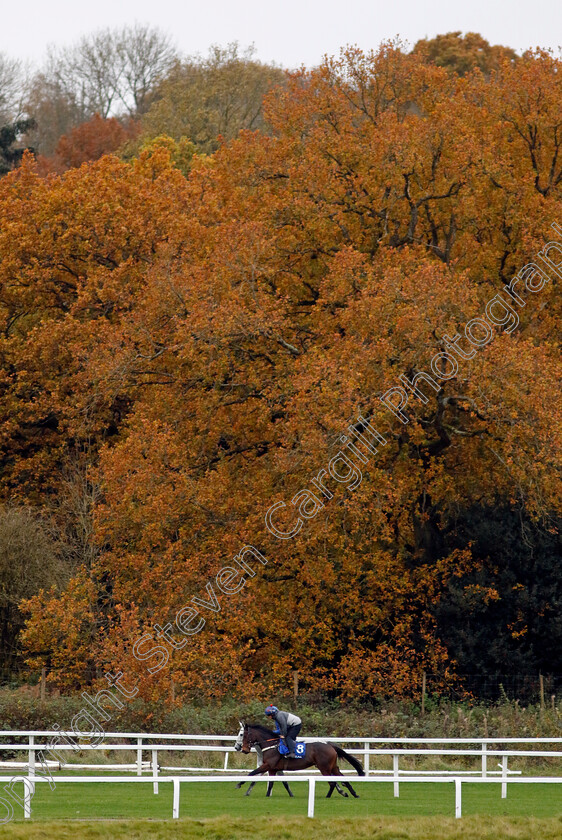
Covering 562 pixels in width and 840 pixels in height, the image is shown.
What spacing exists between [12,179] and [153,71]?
38.6m

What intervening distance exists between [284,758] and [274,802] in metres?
0.63

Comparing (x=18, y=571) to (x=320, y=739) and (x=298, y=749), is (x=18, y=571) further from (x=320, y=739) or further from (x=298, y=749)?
(x=298, y=749)

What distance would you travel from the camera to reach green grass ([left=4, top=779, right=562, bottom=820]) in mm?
15297

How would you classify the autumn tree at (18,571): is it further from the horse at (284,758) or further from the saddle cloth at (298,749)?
the saddle cloth at (298,749)

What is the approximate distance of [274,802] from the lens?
54.1 ft

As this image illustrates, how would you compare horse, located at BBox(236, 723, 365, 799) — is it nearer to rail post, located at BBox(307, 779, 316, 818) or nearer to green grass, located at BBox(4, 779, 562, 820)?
green grass, located at BBox(4, 779, 562, 820)

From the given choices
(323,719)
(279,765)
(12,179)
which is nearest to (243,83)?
(12,179)

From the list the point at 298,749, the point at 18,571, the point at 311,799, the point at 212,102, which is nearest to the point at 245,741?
the point at 298,749

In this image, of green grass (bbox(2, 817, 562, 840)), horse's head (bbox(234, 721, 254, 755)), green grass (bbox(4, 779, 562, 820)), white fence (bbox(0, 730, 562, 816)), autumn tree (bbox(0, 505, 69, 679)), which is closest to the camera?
green grass (bbox(2, 817, 562, 840))

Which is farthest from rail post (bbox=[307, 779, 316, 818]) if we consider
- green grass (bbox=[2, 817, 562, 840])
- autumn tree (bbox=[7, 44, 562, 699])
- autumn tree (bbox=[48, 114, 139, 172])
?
autumn tree (bbox=[48, 114, 139, 172])

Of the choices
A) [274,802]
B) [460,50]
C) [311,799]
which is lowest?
[274,802]

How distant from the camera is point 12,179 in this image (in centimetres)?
3753

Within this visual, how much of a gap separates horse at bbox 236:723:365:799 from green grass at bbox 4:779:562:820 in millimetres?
421

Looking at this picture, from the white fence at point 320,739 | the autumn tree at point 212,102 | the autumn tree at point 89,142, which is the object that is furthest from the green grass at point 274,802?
the autumn tree at point 89,142
